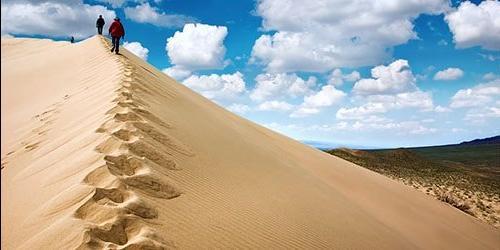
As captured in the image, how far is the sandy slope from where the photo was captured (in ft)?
12.3

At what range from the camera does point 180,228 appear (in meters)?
4.10

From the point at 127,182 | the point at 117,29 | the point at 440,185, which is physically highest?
the point at 117,29

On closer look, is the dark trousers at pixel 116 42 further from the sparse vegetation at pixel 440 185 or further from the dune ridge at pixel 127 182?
the sparse vegetation at pixel 440 185

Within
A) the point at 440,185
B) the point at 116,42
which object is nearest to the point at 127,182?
the point at 116,42

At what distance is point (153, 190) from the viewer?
461 cm

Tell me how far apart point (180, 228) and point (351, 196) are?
6.73 m

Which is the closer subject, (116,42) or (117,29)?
(117,29)

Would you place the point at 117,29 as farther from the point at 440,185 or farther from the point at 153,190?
the point at 440,185

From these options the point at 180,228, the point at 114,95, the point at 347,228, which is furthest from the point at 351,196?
the point at 180,228

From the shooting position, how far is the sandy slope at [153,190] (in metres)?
3.75

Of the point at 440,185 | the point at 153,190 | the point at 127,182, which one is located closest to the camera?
the point at 127,182

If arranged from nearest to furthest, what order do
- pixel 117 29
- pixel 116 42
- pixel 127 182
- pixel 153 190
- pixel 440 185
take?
pixel 127 182 → pixel 153 190 → pixel 117 29 → pixel 116 42 → pixel 440 185

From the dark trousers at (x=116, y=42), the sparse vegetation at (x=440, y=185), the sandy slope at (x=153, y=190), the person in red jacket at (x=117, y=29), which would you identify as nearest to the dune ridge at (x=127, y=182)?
the sandy slope at (x=153, y=190)

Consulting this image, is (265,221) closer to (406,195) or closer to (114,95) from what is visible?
(114,95)
